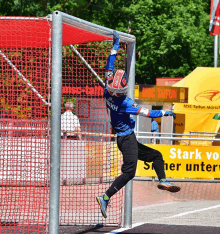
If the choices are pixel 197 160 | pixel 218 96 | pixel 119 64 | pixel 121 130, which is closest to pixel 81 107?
pixel 119 64

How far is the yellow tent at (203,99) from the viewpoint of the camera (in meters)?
24.5

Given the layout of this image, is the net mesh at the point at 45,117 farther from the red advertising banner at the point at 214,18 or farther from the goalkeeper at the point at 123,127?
the red advertising banner at the point at 214,18

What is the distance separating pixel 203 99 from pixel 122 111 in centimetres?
1843

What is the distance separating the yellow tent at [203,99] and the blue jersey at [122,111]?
18027 mm

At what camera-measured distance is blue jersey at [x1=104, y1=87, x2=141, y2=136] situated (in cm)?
643

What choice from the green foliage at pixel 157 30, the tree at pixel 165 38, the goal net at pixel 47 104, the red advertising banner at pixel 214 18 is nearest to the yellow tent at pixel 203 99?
the red advertising banner at pixel 214 18

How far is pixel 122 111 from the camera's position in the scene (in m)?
6.46

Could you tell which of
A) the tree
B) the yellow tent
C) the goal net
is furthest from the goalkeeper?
the tree

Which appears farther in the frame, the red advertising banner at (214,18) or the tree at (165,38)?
the tree at (165,38)

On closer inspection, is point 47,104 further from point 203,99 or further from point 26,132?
point 203,99

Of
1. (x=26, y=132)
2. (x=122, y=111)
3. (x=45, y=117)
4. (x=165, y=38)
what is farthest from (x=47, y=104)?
(x=165, y=38)

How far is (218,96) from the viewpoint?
24.3 m

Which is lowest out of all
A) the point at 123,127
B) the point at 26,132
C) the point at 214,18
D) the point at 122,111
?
the point at 26,132

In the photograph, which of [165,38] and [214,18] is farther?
[165,38]
